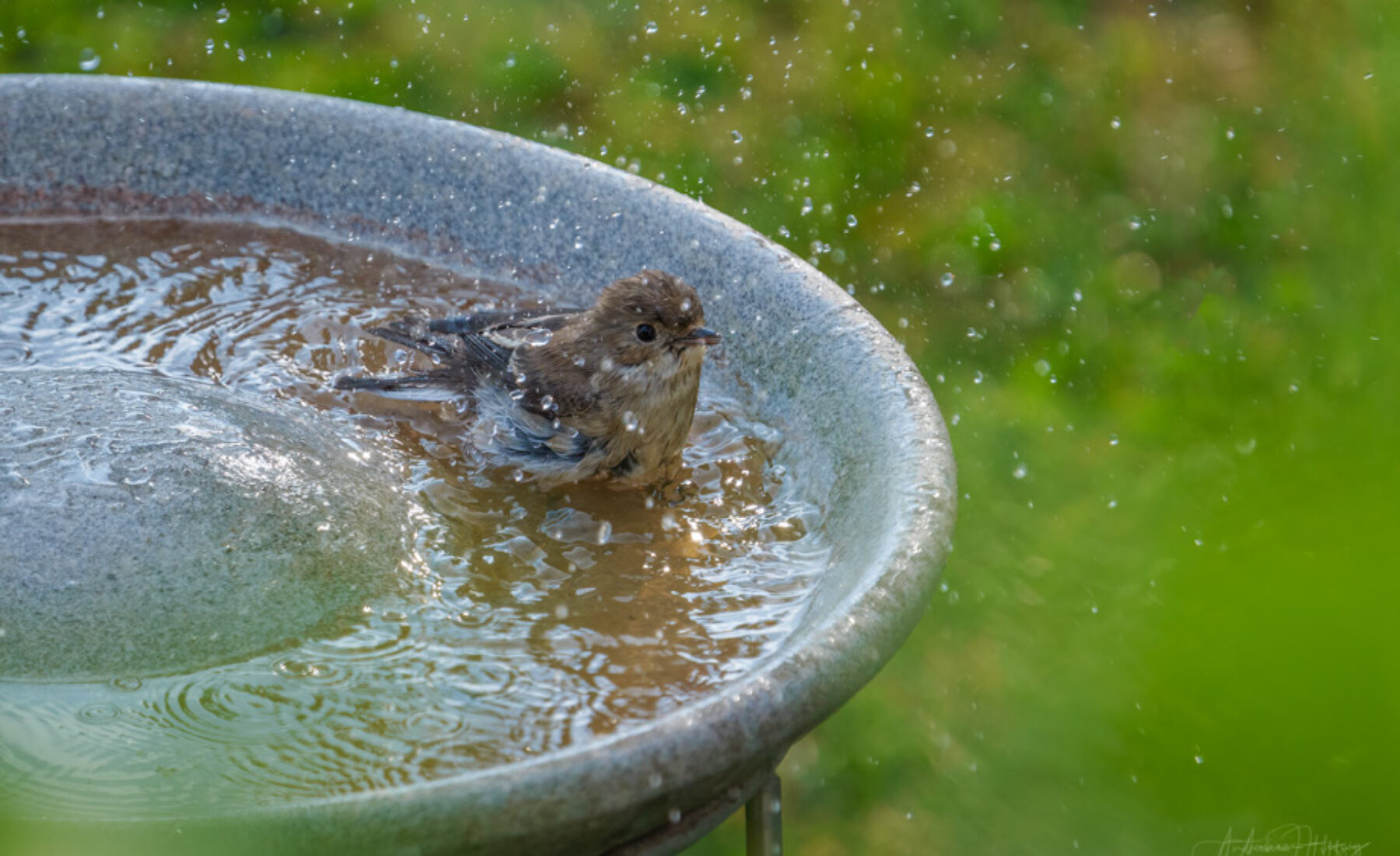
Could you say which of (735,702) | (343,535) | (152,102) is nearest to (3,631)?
(343,535)

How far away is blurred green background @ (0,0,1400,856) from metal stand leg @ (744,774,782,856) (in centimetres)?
28


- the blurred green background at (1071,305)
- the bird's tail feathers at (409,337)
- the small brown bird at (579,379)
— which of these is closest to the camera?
the blurred green background at (1071,305)

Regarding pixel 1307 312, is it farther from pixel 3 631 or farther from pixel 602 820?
pixel 3 631

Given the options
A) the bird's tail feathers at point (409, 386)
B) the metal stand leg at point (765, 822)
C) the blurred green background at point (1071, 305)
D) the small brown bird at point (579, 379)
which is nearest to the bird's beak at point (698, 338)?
the small brown bird at point (579, 379)

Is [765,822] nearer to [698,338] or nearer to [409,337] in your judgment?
[698,338]

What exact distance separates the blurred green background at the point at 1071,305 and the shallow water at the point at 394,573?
506 mm

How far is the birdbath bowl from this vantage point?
5.20 feet

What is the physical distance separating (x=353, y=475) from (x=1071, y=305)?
4.05 meters

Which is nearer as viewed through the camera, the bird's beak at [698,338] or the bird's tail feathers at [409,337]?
the bird's beak at [698,338]

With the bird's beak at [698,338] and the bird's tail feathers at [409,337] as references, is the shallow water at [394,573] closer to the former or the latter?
the bird's tail feathers at [409,337]

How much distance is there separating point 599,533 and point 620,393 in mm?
505

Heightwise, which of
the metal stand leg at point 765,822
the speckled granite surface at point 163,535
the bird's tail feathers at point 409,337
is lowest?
the metal stand leg at point 765,822

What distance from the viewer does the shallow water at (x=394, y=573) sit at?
195 centimetres

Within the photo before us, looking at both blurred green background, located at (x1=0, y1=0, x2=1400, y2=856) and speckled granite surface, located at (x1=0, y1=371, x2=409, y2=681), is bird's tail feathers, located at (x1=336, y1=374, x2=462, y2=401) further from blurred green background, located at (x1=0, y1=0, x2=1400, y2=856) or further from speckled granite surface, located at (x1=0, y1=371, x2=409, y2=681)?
blurred green background, located at (x1=0, y1=0, x2=1400, y2=856)
